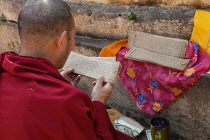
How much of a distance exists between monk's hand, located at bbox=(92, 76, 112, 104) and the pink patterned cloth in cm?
77

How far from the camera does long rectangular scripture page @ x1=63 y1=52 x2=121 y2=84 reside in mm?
2057

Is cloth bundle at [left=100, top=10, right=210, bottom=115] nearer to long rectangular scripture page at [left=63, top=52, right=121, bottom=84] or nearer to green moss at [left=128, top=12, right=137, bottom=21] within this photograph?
green moss at [left=128, top=12, right=137, bottom=21]

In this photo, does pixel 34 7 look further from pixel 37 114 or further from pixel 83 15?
pixel 83 15

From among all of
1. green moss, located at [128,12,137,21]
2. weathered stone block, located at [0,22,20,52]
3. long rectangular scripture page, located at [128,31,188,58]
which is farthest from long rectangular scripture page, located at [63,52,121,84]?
weathered stone block, located at [0,22,20,52]

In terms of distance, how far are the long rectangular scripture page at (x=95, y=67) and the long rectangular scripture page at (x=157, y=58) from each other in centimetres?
55

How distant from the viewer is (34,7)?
1568 millimetres

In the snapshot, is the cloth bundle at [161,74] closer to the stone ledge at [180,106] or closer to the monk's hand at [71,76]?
the stone ledge at [180,106]

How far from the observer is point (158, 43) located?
271 cm

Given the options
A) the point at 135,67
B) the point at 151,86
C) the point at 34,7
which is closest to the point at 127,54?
the point at 135,67

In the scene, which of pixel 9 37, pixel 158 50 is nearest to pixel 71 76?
pixel 158 50

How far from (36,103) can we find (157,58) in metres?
1.59

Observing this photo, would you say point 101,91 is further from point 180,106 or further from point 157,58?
point 180,106

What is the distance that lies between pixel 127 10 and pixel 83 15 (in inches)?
26.0

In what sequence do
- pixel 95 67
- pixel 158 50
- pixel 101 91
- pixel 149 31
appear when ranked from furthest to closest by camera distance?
pixel 149 31, pixel 158 50, pixel 95 67, pixel 101 91
